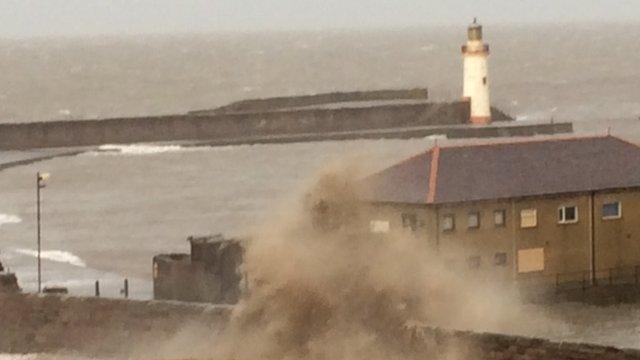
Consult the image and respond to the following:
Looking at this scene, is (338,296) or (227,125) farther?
(227,125)

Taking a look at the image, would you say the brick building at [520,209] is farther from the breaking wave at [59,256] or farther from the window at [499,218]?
the breaking wave at [59,256]

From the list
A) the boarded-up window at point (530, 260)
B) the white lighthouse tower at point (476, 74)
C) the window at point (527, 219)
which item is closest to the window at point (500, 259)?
the boarded-up window at point (530, 260)

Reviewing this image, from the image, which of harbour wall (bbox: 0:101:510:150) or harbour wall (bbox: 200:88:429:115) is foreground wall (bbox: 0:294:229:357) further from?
harbour wall (bbox: 200:88:429:115)

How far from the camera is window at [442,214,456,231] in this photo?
3741 centimetres

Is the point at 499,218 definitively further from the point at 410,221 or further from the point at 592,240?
the point at 410,221

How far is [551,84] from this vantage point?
171m

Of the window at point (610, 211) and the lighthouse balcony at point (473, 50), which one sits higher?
the lighthouse balcony at point (473, 50)

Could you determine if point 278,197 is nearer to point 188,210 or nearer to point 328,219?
point 188,210

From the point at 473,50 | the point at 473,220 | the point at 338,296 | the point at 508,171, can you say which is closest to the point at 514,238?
the point at 473,220

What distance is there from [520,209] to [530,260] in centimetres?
106

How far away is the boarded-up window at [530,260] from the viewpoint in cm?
3853

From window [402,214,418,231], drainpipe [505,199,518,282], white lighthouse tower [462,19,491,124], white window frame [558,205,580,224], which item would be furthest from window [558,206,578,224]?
white lighthouse tower [462,19,491,124]

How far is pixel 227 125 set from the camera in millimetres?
104938

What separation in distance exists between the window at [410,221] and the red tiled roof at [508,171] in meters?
0.36
